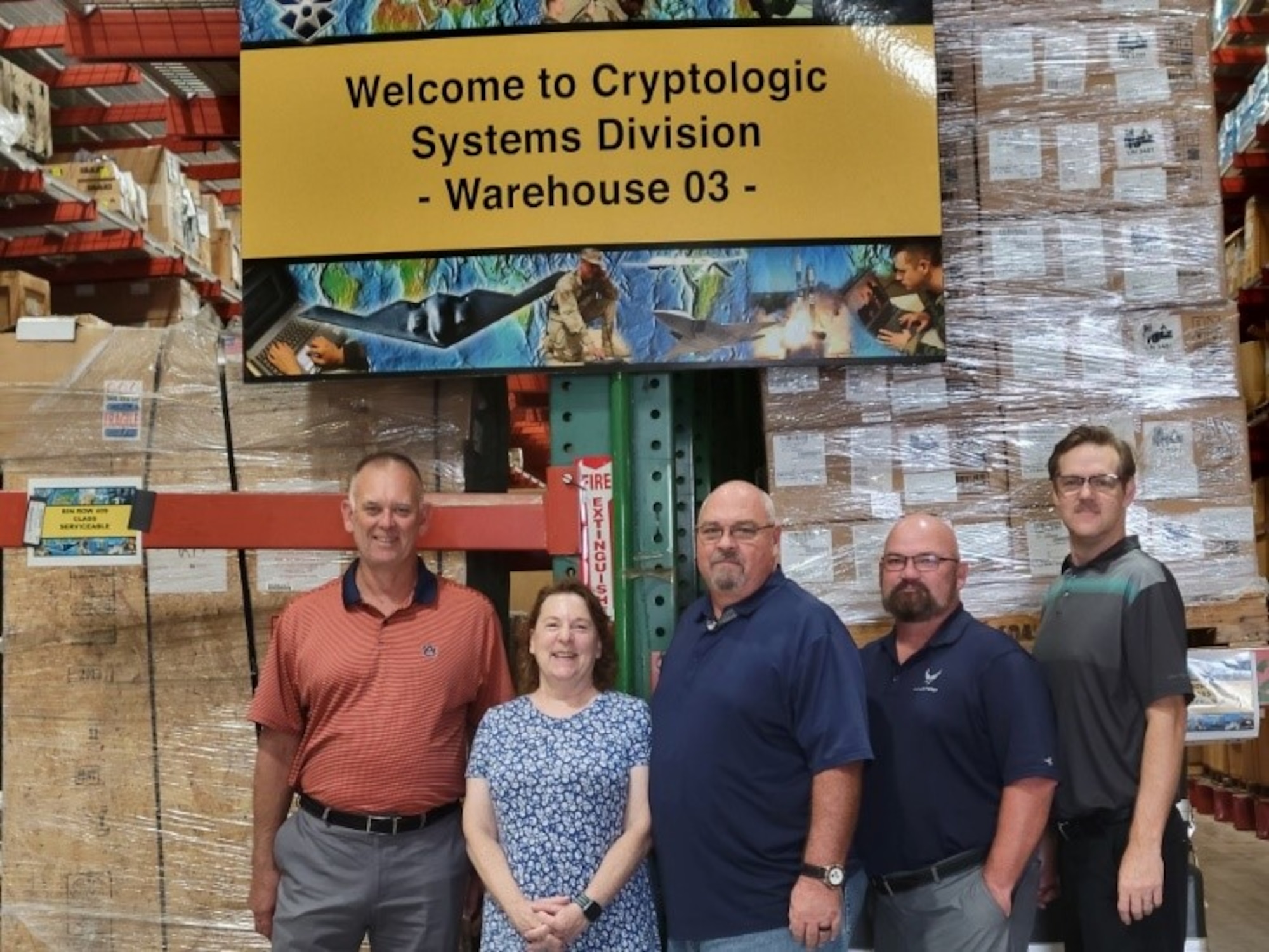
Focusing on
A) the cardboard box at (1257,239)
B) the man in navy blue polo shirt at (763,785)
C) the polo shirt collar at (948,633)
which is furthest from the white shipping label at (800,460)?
the cardboard box at (1257,239)

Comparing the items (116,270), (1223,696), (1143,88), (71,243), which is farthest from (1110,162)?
(116,270)

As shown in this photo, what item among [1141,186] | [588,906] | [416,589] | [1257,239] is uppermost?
[1257,239]

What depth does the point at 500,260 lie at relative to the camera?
4.16m

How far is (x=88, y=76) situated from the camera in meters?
10.9

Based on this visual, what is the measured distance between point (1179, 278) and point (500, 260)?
1.86 meters

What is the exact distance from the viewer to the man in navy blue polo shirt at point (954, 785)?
342 centimetres

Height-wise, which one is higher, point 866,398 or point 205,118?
point 205,118

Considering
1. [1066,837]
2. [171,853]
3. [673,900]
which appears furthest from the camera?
[171,853]

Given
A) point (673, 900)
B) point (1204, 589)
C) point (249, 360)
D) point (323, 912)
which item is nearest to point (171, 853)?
point (323, 912)

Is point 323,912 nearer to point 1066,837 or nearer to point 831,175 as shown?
point 1066,837

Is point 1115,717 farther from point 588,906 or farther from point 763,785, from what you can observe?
point 588,906

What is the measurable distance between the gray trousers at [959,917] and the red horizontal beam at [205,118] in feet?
10.2

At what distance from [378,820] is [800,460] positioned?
1.46m

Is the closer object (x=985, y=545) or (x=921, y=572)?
(x=921, y=572)
